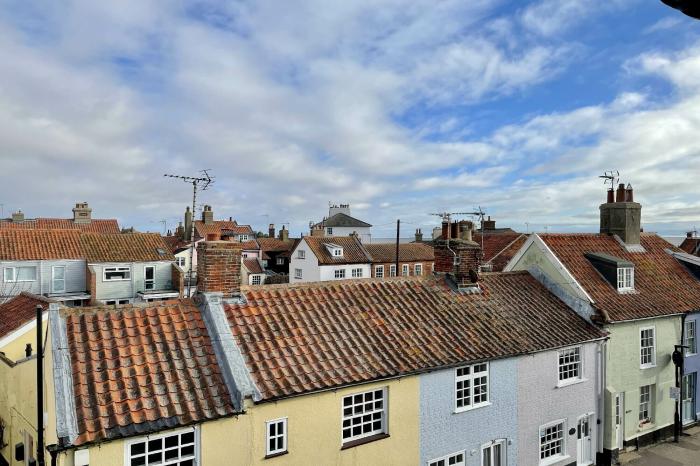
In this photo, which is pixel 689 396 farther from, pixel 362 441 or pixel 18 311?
pixel 18 311

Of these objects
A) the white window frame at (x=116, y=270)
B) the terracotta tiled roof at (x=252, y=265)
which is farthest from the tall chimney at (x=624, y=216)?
the terracotta tiled roof at (x=252, y=265)

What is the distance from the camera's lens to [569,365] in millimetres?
16547

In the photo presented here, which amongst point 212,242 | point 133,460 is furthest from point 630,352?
point 133,460

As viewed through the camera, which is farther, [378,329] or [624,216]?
[624,216]

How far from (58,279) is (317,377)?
112 feet

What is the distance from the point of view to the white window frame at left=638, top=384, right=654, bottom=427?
19.8 meters

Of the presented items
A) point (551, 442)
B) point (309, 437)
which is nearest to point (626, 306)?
point (551, 442)

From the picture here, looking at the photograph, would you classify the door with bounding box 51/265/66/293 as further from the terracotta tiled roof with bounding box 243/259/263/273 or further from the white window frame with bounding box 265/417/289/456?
the white window frame with bounding box 265/417/289/456

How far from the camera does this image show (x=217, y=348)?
11.2m

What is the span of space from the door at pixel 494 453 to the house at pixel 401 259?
36337mm

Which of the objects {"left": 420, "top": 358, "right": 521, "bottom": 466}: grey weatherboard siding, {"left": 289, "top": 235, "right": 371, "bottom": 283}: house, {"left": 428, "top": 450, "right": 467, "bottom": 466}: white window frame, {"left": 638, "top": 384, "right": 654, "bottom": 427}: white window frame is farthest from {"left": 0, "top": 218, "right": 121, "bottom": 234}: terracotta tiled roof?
{"left": 638, "top": 384, "right": 654, "bottom": 427}: white window frame

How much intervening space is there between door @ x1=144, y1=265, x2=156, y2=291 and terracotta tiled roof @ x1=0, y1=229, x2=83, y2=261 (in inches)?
205

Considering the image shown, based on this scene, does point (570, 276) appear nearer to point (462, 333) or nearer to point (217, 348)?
point (462, 333)

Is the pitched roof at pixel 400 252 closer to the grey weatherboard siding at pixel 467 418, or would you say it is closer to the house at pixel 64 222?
the house at pixel 64 222
